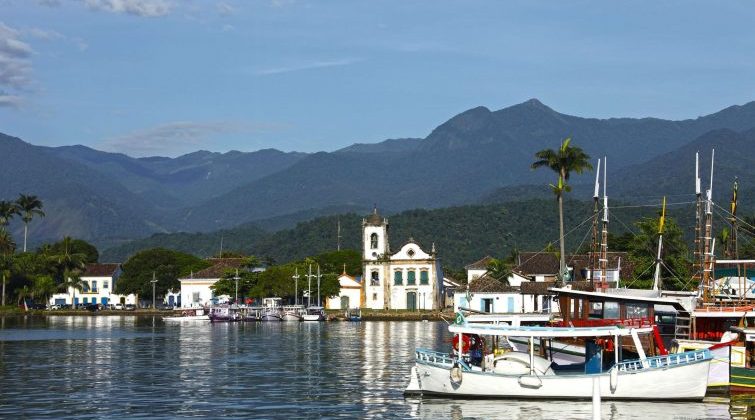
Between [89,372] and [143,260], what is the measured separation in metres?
121

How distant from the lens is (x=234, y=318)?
135 metres

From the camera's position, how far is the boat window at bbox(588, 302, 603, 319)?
49.3m

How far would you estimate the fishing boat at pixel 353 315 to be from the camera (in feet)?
441

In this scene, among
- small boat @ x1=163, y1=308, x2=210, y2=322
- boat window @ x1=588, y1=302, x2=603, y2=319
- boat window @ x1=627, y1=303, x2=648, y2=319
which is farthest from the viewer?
small boat @ x1=163, y1=308, x2=210, y2=322

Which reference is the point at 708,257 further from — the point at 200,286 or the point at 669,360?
the point at 200,286

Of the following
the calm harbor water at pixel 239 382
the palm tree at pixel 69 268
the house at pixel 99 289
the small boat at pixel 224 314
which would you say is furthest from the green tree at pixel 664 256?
the house at pixel 99 289

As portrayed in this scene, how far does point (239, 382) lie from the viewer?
174 feet

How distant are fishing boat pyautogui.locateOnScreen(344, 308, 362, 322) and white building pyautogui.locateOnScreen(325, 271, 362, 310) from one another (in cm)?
515

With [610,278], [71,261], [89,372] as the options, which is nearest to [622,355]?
[89,372]

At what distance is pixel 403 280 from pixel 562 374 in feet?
334

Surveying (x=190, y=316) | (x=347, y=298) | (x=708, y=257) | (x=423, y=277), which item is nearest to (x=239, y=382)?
(x=708, y=257)

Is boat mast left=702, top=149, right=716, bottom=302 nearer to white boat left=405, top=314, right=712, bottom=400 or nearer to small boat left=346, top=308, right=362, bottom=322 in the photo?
white boat left=405, top=314, right=712, bottom=400

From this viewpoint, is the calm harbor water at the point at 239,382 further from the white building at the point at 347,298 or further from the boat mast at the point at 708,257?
the white building at the point at 347,298

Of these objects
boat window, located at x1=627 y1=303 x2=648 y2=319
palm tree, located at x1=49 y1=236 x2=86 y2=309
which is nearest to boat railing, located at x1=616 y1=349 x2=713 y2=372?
boat window, located at x1=627 y1=303 x2=648 y2=319
